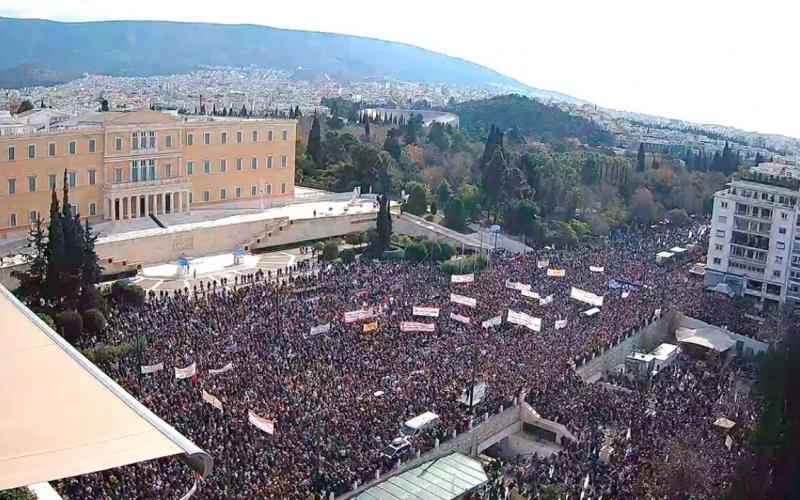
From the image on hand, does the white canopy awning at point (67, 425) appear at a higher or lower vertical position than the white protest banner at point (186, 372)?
higher

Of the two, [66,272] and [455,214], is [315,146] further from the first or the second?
[66,272]

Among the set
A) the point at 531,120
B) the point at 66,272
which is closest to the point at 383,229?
the point at 66,272

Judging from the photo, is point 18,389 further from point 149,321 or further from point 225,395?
point 149,321

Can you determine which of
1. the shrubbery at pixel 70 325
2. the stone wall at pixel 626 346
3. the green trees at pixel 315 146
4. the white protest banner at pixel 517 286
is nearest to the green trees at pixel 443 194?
the green trees at pixel 315 146

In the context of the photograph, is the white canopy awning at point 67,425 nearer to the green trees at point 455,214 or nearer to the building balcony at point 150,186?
the building balcony at point 150,186

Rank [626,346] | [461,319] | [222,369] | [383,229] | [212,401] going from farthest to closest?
[383,229]
[626,346]
[461,319]
[222,369]
[212,401]

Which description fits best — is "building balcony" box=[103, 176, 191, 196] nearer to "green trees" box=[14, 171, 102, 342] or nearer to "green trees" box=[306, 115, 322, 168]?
"green trees" box=[14, 171, 102, 342]
